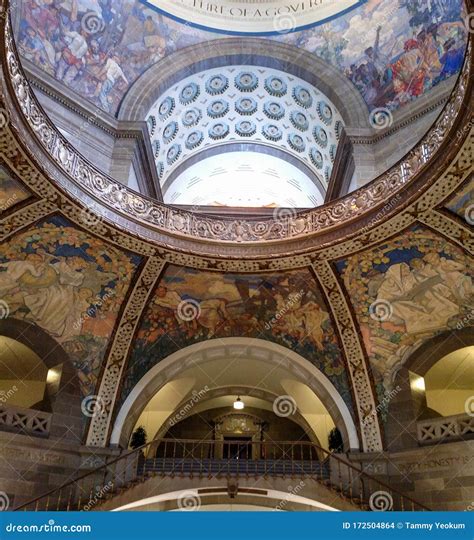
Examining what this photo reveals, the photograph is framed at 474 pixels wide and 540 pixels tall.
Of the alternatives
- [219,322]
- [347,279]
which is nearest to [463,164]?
[347,279]

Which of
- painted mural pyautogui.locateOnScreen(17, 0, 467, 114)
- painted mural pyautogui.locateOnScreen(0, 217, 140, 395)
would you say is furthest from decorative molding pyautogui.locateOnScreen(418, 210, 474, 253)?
painted mural pyautogui.locateOnScreen(0, 217, 140, 395)

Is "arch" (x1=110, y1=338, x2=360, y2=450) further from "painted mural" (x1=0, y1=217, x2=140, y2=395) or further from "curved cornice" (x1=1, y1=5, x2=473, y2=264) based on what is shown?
"curved cornice" (x1=1, y1=5, x2=473, y2=264)

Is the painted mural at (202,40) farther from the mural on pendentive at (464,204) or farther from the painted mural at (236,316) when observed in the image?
the painted mural at (236,316)

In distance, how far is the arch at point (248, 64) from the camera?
47.3 ft

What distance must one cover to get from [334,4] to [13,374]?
13429 millimetres

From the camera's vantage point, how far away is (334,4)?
50.2 feet

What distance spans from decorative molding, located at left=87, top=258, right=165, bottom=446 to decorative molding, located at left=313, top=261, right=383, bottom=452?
374cm

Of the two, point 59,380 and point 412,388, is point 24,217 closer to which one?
point 59,380

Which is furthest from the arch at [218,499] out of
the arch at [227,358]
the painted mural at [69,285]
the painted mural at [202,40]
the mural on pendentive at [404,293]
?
the painted mural at [202,40]

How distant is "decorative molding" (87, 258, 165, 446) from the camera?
39.5 ft

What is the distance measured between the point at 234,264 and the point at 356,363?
370 cm

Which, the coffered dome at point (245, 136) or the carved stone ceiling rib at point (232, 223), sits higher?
the coffered dome at point (245, 136)

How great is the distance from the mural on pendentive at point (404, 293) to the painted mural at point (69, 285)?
5059mm

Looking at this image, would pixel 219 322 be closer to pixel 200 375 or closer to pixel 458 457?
pixel 200 375
